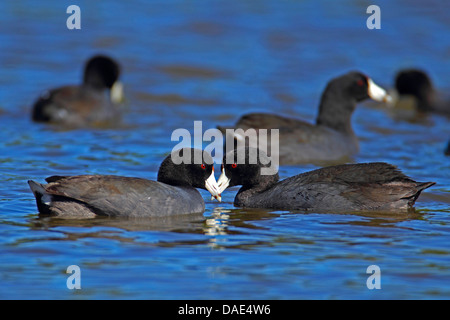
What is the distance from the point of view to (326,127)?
42.5ft

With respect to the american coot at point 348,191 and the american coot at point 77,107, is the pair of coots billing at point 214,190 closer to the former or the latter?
the american coot at point 348,191

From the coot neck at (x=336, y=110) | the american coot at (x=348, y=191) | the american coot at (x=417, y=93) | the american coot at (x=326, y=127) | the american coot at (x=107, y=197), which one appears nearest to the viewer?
the american coot at (x=107, y=197)

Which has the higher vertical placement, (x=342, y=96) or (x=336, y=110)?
(x=342, y=96)

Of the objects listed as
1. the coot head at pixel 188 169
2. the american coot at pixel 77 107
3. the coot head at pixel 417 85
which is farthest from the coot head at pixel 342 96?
the coot head at pixel 417 85

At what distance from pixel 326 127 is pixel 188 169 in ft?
14.9

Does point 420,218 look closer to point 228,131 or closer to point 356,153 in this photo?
point 228,131

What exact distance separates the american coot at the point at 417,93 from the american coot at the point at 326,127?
17.3 ft

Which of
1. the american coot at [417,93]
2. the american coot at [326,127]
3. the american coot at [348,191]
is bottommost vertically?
the american coot at [348,191]

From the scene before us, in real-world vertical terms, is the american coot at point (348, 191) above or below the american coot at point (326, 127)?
below

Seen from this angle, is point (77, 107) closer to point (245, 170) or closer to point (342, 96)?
point (342, 96)

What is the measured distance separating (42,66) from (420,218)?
12.9 m

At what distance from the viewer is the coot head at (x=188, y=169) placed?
8.85 metres

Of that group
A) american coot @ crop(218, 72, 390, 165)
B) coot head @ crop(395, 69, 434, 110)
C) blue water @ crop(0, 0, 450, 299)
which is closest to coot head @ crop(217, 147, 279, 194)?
blue water @ crop(0, 0, 450, 299)

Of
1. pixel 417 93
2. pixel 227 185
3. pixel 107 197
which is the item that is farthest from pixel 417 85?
pixel 107 197
